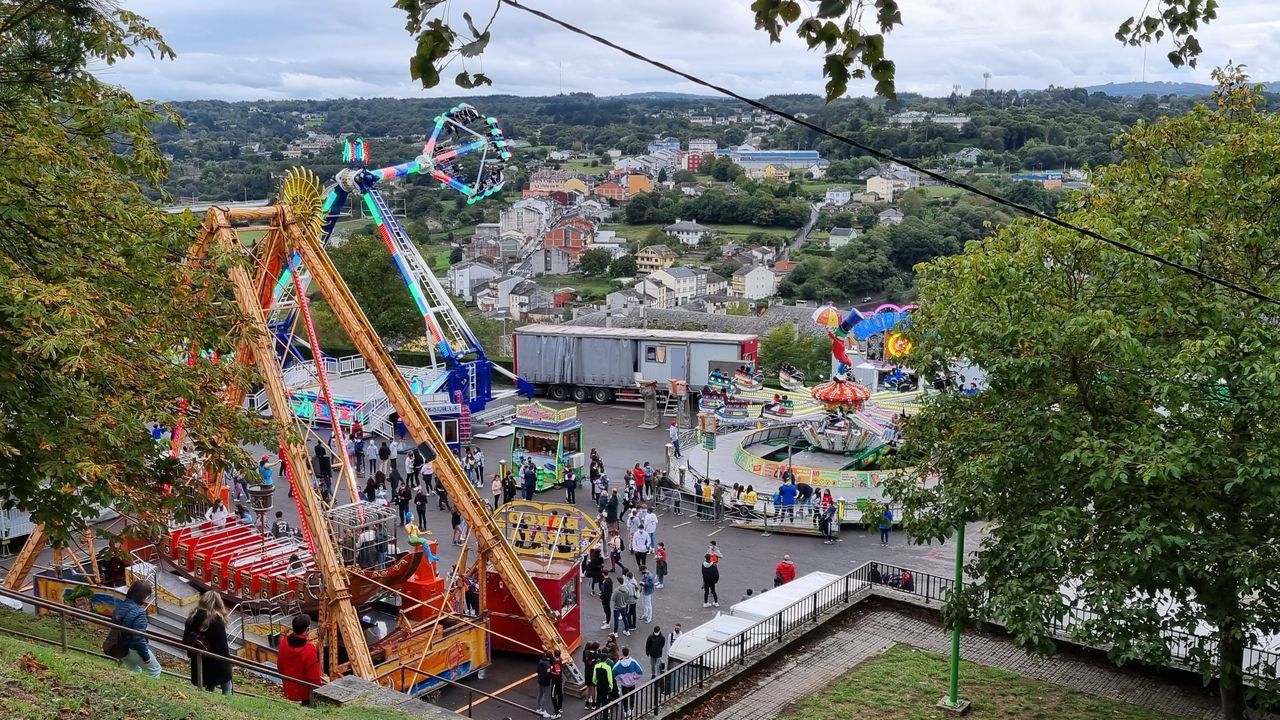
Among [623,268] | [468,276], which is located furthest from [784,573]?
[468,276]

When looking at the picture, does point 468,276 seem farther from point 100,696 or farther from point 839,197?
point 100,696

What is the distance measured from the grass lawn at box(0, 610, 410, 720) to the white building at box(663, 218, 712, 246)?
128 metres

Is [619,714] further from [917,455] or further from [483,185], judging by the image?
[483,185]

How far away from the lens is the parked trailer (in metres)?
36.3

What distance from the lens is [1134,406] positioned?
11.6 meters

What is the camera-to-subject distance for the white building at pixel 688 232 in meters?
138

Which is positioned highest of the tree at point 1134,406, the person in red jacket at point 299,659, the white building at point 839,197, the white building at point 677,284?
the white building at point 839,197

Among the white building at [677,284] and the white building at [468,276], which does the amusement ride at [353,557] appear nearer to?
the white building at [677,284]

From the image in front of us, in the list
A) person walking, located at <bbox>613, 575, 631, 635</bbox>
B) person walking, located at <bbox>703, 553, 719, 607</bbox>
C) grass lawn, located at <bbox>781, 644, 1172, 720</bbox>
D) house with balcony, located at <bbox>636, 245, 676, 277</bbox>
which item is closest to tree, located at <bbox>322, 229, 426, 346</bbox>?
person walking, located at <bbox>703, 553, 719, 607</bbox>

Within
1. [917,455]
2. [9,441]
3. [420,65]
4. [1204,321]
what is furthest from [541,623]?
[420,65]

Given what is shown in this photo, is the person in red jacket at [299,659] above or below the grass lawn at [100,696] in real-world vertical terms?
below

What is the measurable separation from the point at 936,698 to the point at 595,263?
109378 mm

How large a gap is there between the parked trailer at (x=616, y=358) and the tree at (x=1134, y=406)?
927 inches

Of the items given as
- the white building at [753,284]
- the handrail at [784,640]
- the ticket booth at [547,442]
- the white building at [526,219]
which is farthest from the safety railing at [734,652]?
the white building at [526,219]
